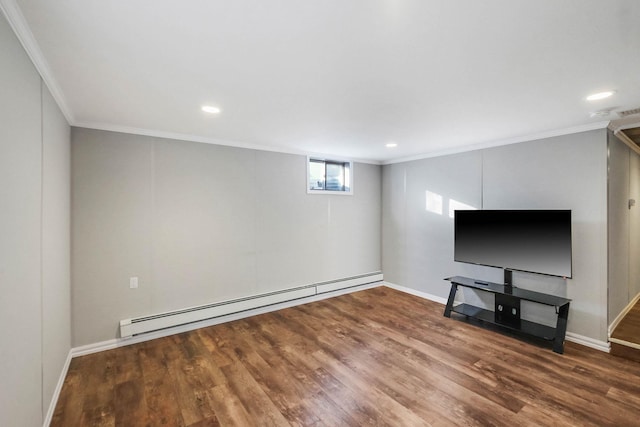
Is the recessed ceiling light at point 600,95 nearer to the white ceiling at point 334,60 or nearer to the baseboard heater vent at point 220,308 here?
the white ceiling at point 334,60

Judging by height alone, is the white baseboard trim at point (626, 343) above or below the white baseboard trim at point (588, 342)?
above

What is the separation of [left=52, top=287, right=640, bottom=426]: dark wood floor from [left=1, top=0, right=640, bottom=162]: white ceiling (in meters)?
2.46

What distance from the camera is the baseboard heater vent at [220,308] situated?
10.5 feet

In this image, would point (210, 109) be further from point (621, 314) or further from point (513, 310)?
point (621, 314)

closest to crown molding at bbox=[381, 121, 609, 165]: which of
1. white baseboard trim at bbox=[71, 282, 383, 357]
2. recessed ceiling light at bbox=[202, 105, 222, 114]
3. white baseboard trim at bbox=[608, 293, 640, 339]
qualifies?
white baseboard trim at bbox=[608, 293, 640, 339]

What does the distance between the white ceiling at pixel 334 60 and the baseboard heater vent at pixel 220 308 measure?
2.24m

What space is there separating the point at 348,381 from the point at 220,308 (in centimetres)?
202

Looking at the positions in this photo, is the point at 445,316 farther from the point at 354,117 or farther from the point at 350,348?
the point at 354,117

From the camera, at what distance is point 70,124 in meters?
2.92

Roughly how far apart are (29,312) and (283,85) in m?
2.20

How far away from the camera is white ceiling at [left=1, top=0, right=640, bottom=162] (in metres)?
1.33

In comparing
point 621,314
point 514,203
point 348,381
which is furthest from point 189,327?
point 621,314

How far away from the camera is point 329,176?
5.06 metres

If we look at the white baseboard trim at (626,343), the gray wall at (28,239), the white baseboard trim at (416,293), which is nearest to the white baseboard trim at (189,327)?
the gray wall at (28,239)
